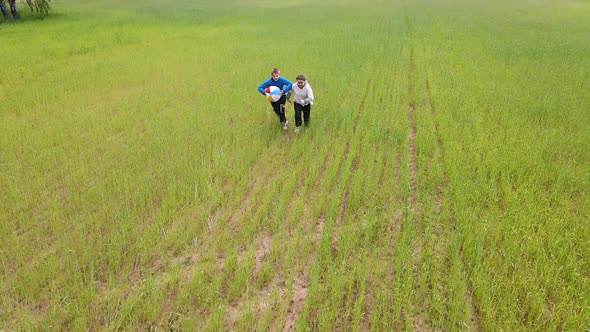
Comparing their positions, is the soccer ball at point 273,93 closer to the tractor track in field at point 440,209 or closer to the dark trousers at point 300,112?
the dark trousers at point 300,112

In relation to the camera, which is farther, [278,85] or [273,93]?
[278,85]

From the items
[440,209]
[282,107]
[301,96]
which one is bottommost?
[440,209]

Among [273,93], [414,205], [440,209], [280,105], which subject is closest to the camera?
[440,209]

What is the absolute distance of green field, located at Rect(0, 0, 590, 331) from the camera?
3359 mm

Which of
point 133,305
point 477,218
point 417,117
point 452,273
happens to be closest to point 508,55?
point 417,117

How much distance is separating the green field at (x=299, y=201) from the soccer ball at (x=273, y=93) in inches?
27.4

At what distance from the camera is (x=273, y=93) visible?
6.92 m

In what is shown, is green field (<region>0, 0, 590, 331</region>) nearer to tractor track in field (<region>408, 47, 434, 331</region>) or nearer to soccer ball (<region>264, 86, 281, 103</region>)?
tractor track in field (<region>408, 47, 434, 331</region>)

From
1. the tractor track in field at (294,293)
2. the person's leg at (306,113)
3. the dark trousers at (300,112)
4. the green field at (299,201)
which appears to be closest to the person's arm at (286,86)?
the dark trousers at (300,112)

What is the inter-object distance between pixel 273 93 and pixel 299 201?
8.96 ft

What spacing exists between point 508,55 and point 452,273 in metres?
11.3

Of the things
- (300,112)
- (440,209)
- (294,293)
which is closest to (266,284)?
(294,293)

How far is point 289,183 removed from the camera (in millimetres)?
5363

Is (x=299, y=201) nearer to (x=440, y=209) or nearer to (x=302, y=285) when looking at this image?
(x=302, y=285)
